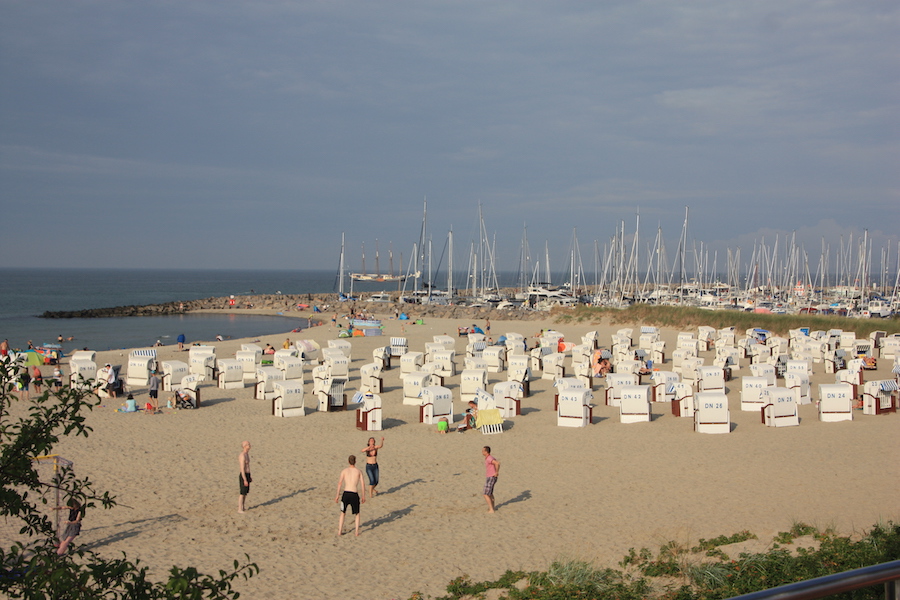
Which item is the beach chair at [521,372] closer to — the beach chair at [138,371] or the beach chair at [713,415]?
the beach chair at [713,415]

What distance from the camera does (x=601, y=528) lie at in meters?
10.8

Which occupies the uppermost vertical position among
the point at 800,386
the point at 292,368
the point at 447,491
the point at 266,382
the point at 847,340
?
the point at 847,340

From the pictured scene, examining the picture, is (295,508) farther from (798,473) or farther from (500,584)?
(798,473)

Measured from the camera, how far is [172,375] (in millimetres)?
23453

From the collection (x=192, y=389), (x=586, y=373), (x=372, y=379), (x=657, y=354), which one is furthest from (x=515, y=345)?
(x=192, y=389)

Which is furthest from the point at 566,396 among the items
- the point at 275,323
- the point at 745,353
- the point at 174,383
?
the point at 275,323

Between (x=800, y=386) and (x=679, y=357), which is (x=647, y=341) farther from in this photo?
(x=800, y=386)

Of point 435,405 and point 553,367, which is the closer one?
point 435,405

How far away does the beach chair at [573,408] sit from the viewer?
60.8ft

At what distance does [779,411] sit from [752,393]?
250 centimetres

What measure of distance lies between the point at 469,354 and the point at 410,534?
2185 cm

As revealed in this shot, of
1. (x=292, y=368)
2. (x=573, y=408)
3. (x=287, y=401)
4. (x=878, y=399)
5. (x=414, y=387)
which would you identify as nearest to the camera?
(x=573, y=408)

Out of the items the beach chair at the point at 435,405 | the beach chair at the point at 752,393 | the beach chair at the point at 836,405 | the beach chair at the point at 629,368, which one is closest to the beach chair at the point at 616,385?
the beach chair at the point at 629,368

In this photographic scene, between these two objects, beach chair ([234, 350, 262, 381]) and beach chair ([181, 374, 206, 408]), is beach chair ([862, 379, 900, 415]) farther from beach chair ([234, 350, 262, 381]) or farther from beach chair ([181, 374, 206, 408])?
beach chair ([234, 350, 262, 381])
